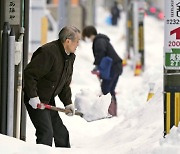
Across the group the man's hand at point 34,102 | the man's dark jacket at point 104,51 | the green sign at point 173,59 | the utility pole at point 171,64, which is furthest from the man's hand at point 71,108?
the man's dark jacket at point 104,51

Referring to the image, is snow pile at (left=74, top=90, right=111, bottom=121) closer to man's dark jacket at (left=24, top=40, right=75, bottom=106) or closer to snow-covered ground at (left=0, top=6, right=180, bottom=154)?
snow-covered ground at (left=0, top=6, right=180, bottom=154)

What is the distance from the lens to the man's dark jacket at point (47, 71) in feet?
25.4

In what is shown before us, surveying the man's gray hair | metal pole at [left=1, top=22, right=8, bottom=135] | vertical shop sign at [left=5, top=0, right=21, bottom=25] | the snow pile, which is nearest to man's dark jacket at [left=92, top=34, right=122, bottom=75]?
the snow pile

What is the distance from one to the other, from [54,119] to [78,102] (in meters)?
0.62

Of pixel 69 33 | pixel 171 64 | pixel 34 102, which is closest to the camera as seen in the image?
pixel 34 102

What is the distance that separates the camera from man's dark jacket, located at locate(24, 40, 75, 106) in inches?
305

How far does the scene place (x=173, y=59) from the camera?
7.82 m

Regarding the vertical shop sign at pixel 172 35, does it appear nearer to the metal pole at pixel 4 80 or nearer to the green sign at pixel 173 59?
the green sign at pixel 173 59

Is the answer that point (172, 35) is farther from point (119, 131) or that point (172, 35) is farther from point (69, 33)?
point (119, 131)

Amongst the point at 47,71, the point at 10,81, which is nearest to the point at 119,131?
the point at 47,71

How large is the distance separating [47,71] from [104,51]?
4831 mm

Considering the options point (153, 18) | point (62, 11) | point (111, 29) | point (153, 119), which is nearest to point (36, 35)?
point (62, 11)

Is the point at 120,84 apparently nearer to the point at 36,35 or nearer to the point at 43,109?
the point at 36,35

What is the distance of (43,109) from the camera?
7988 millimetres
